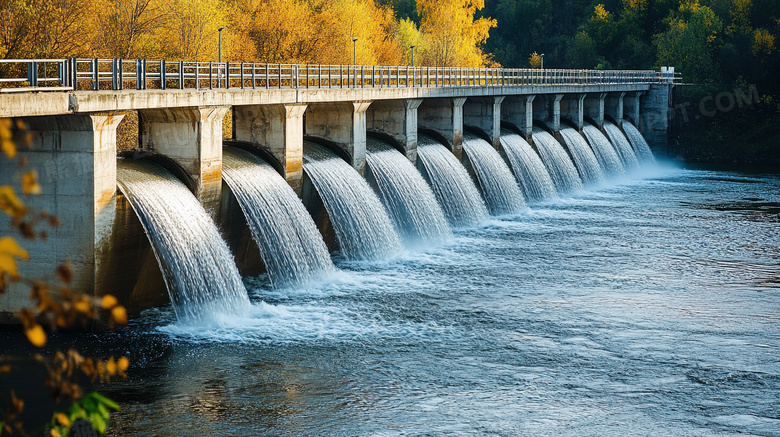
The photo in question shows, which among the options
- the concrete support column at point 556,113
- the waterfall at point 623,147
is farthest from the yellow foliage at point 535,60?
the concrete support column at point 556,113

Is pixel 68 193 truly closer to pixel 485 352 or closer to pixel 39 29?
pixel 485 352

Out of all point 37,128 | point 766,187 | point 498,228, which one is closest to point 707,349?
point 37,128

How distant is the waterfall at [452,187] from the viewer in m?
41.9

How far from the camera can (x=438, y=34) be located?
9181cm

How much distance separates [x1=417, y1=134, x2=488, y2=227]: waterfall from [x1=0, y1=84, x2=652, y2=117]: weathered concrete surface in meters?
2.59

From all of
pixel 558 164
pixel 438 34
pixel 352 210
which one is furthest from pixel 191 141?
pixel 438 34

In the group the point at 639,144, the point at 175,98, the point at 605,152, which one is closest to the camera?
the point at 175,98

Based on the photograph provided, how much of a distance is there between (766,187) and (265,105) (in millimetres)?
36870

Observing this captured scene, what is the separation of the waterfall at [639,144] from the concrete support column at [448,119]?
28.6 meters

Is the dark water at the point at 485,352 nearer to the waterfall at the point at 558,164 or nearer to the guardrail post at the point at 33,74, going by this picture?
the guardrail post at the point at 33,74

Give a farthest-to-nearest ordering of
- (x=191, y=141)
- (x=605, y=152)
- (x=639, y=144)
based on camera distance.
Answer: (x=639, y=144), (x=605, y=152), (x=191, y=141)

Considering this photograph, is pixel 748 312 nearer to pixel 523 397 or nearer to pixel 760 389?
pixel 760 389

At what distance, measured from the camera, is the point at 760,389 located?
19.1 m

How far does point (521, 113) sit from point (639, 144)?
20723 mm
